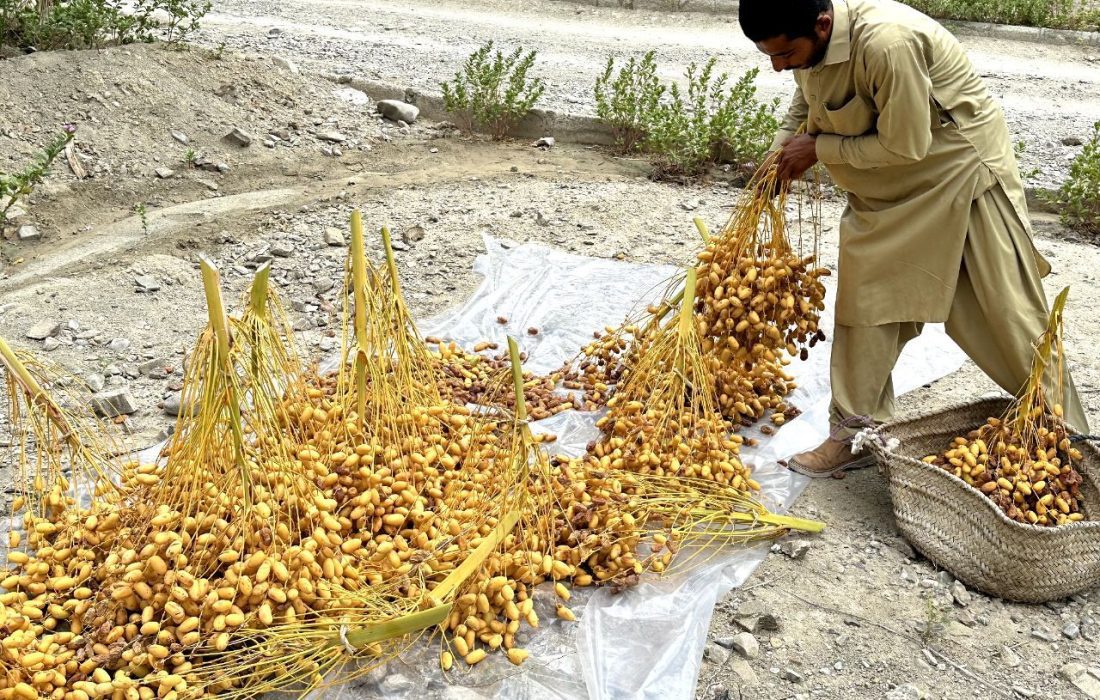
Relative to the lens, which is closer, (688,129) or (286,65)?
(688,129)

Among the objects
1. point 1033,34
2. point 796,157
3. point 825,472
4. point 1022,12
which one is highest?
point 1022,12

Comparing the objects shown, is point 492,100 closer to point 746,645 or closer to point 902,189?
point 902,189

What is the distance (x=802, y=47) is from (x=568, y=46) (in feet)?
22.5

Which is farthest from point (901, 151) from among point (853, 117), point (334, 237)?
point (334, 237)

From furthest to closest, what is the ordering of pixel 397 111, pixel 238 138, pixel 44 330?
pixel 397 111 < pixel 238 138 < pixel 44 330

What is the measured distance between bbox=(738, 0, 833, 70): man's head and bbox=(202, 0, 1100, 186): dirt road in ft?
13.0

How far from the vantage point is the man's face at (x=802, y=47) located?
2.63 m

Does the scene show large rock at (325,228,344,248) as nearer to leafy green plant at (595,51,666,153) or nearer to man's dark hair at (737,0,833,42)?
leafy green plant at (595,51,666,153)

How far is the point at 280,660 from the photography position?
2.18 m

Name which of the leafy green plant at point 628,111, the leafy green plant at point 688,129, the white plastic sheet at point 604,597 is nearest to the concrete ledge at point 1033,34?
the leafy green plant at point 688,129

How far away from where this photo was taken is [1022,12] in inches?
365

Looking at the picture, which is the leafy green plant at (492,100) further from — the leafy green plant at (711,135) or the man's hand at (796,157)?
the man's hand at (796,157)

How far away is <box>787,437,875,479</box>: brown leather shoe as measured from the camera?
3.24 metres

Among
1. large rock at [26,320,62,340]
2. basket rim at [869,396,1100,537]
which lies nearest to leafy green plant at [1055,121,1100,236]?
basket rim at [869,396,1100,537]
